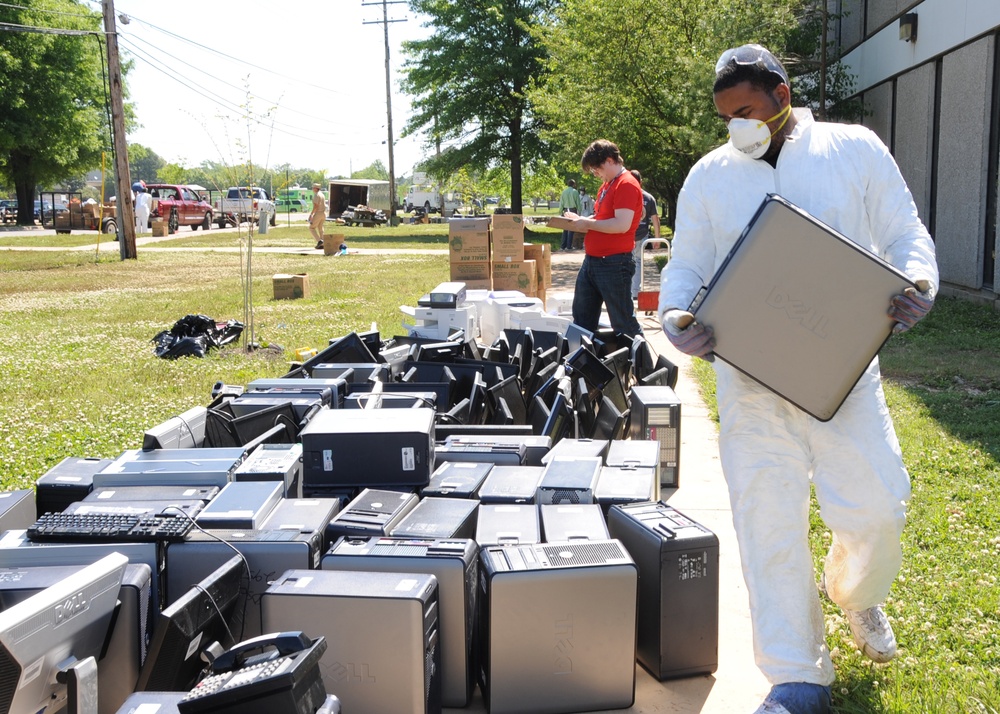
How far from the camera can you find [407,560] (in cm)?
306

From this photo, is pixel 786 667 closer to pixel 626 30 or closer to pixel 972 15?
pixel 972 15

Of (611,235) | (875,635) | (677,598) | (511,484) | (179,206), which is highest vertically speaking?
(179,206)

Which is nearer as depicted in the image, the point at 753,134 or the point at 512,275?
the point at 753,134

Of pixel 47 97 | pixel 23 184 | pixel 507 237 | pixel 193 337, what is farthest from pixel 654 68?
pixel 23 184

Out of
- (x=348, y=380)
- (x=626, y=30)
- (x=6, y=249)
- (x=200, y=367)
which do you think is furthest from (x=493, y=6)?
(x=348, y=380)

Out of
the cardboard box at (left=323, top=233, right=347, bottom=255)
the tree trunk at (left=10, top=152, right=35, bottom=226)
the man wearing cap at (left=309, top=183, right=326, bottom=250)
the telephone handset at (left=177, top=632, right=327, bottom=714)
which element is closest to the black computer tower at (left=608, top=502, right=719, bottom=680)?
the telephone handset at (left=177, top=632, right=327, bottom=714)

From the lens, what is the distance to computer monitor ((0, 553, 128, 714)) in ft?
7.59

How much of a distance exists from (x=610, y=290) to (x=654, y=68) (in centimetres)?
1439

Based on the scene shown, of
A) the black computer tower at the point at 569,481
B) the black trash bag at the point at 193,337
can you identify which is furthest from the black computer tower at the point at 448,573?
the black trash bag at the point at 193,337

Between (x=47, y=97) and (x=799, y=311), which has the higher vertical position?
(x=47, y=97)

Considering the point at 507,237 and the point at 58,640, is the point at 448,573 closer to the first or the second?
the point at 58,640

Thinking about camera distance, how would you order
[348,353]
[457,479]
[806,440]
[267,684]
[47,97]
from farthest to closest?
[47,97], [348,353], [457,479], [806,440], [267,684]

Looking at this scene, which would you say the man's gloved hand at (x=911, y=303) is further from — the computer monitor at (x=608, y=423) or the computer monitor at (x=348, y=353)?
the computer monitor at (x=348, y=353)

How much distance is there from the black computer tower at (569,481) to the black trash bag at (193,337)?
6886 millimetres
